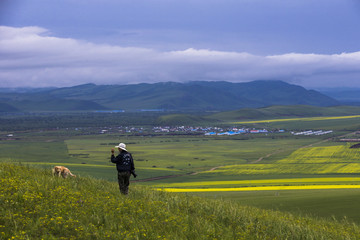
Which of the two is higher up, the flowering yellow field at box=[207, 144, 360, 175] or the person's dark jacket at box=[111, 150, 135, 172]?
the person's dark jacket at box=[111, 150, 135, 172]

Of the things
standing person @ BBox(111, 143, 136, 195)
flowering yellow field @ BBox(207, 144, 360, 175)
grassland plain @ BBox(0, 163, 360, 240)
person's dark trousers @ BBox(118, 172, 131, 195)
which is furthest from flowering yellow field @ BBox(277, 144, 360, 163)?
standing person @ BBox(111, 143, 136, 195)

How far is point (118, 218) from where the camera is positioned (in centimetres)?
1196

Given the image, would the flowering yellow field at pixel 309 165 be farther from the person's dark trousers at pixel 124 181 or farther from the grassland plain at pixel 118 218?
the grassland plain at pixel 118 218

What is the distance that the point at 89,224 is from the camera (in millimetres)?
11047

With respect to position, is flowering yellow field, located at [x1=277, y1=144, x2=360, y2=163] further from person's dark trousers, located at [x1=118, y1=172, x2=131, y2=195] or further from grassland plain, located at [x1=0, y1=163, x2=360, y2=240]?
person's dark trousers, located at [x1=118, y1=172, x2=131, y2=195]

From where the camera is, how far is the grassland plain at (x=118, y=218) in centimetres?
1071

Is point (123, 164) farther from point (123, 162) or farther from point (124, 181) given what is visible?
point (124, 181)

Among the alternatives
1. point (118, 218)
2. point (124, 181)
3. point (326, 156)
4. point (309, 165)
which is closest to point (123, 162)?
point (124, 181)

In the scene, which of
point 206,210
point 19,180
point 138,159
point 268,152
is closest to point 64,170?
point 19,180

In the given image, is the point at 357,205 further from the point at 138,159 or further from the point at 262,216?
the point at 138,159

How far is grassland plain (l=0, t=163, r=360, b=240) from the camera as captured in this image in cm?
1071

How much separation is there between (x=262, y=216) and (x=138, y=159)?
8353cm

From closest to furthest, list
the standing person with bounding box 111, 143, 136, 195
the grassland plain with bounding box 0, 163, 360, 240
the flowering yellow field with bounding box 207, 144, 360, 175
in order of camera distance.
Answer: the grassland plain with bounding box 0, 163, 360, 240
the standing person with bounding box 111, 143, 136, 195
the flowering yellow field with bounding box 207, 144, 360, 175

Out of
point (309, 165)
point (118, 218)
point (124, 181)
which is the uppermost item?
point (124, 181)
